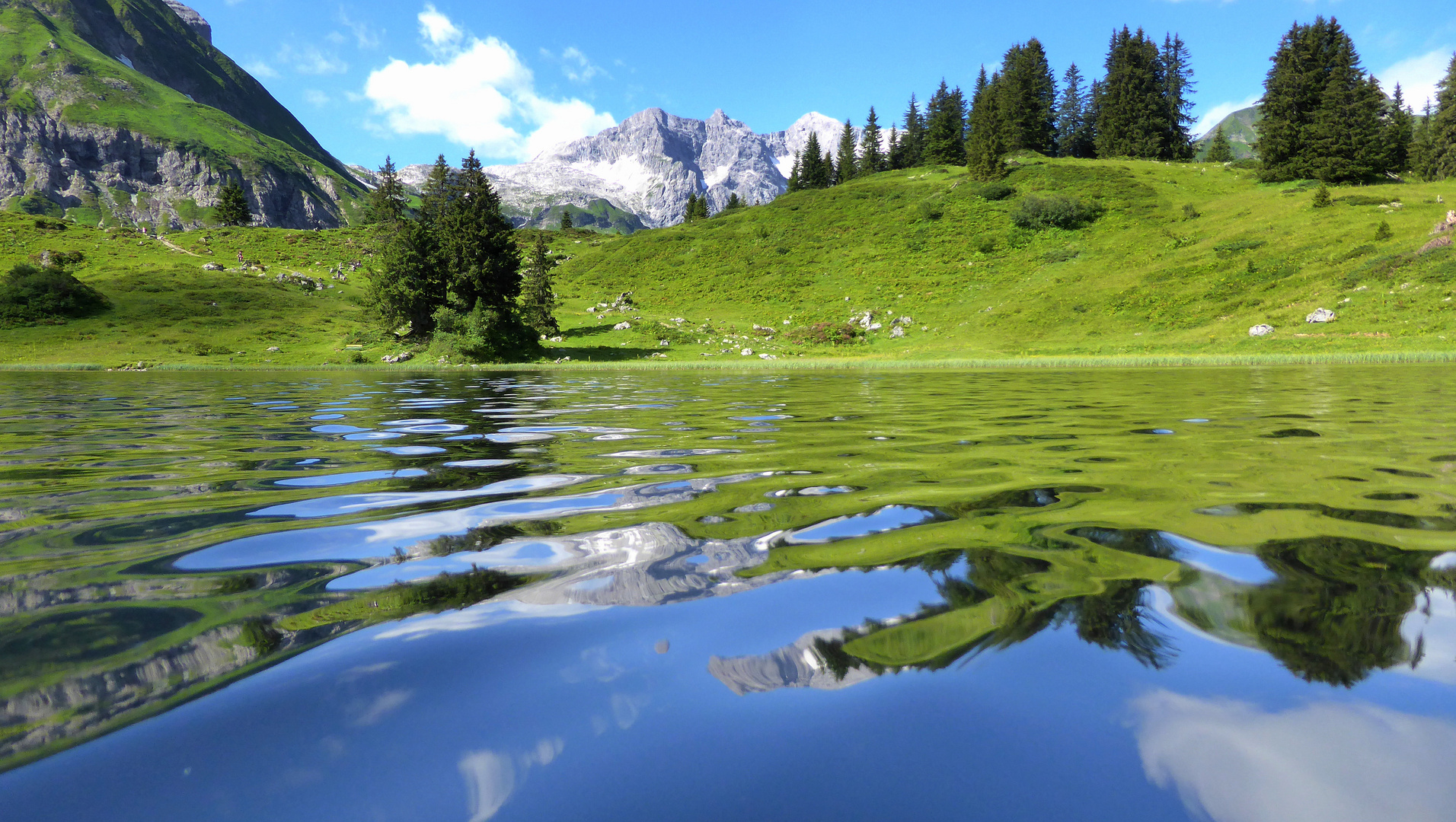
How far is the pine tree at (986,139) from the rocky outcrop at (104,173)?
695ft

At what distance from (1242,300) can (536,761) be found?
4437cm

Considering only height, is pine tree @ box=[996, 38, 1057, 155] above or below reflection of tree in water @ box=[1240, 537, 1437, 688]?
above

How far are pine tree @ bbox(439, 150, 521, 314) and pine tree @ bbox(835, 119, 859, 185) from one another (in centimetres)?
7015

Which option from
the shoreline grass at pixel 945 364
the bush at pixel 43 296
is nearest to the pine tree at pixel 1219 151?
the shoreline grass at pixel 945 364

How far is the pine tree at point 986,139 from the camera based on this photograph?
6744 centimetres

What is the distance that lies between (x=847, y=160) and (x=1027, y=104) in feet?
85.4

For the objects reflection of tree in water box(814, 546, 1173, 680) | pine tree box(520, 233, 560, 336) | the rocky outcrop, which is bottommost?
reflection of tree in water box(814, 546, 1173, 680)

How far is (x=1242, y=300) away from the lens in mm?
34281

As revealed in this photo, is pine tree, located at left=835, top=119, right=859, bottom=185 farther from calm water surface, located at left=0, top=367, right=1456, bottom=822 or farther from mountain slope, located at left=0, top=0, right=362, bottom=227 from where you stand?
mountain slope, located at left=0, top=0, right=362, bottom=227

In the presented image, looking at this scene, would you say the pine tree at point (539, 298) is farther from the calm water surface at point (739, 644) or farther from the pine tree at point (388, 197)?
the calm water surface at point (739, 644)

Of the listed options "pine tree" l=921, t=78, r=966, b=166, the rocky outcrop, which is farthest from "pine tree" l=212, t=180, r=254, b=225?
the rocky outcrop

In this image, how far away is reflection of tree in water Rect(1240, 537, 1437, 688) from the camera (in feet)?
5.57

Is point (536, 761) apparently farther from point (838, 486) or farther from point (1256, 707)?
point (838, 486)

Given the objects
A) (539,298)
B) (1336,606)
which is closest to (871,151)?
(539,298)
